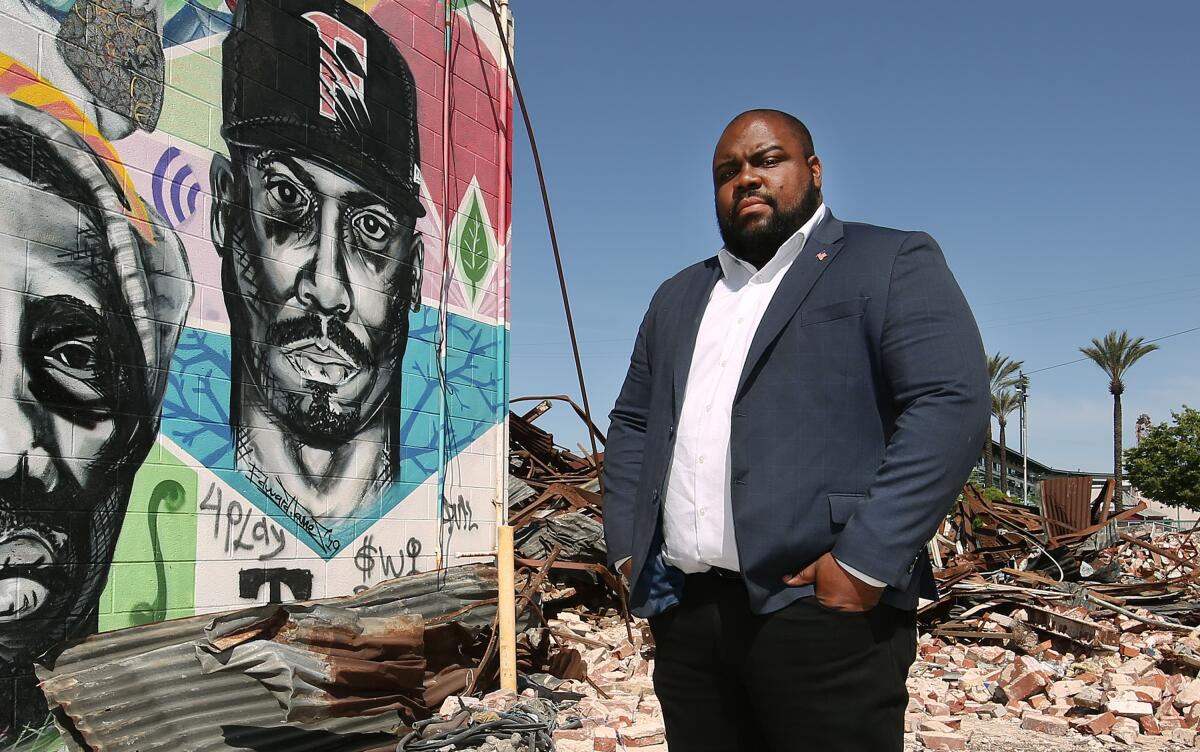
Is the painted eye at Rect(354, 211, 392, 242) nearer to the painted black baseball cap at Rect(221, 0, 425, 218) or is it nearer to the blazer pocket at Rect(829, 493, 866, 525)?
the painted black baseball cap at Rect(221, 0, 425, 218)

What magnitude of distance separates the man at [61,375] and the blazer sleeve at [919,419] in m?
4.02

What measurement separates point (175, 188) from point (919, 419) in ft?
15.1

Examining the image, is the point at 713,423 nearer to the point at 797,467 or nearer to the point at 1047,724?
the point at 797,467

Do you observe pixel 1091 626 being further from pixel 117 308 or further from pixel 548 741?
pixel 117 308

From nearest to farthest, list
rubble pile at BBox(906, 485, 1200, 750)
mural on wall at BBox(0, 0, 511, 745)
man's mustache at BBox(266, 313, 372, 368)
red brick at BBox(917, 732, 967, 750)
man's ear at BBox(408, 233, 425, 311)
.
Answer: mural on wall at BBox(0, 0, 511, 745), red brick at BBox(917, 732, 967, 750), man's mustache at BBox(266, 313, 372, 368), rubble pile at BBox(906, 485, 1200, 750), man's ear at BBox(408, 233, 425, 311)

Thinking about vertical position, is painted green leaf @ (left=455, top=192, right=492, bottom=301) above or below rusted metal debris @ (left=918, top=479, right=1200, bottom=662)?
above

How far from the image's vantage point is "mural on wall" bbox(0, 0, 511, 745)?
15.5ft

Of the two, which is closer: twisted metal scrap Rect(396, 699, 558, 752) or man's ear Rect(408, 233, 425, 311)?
twisted metal scrap Rect(396, 699, 558, 752)

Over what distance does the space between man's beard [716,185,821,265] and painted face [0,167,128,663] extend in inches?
143

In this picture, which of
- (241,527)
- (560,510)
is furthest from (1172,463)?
(241,527)

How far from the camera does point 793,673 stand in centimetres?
216

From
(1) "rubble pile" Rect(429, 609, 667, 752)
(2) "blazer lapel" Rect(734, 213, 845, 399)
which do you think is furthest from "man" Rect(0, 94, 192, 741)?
(2) "blazer lapel" Rect(734, 213, 845, 399)

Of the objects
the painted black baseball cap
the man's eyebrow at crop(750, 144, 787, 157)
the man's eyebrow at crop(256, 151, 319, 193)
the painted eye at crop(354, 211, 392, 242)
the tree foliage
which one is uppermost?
the painted black baseball cap

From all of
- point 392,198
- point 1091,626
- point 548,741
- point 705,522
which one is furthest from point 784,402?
point 1091,626
